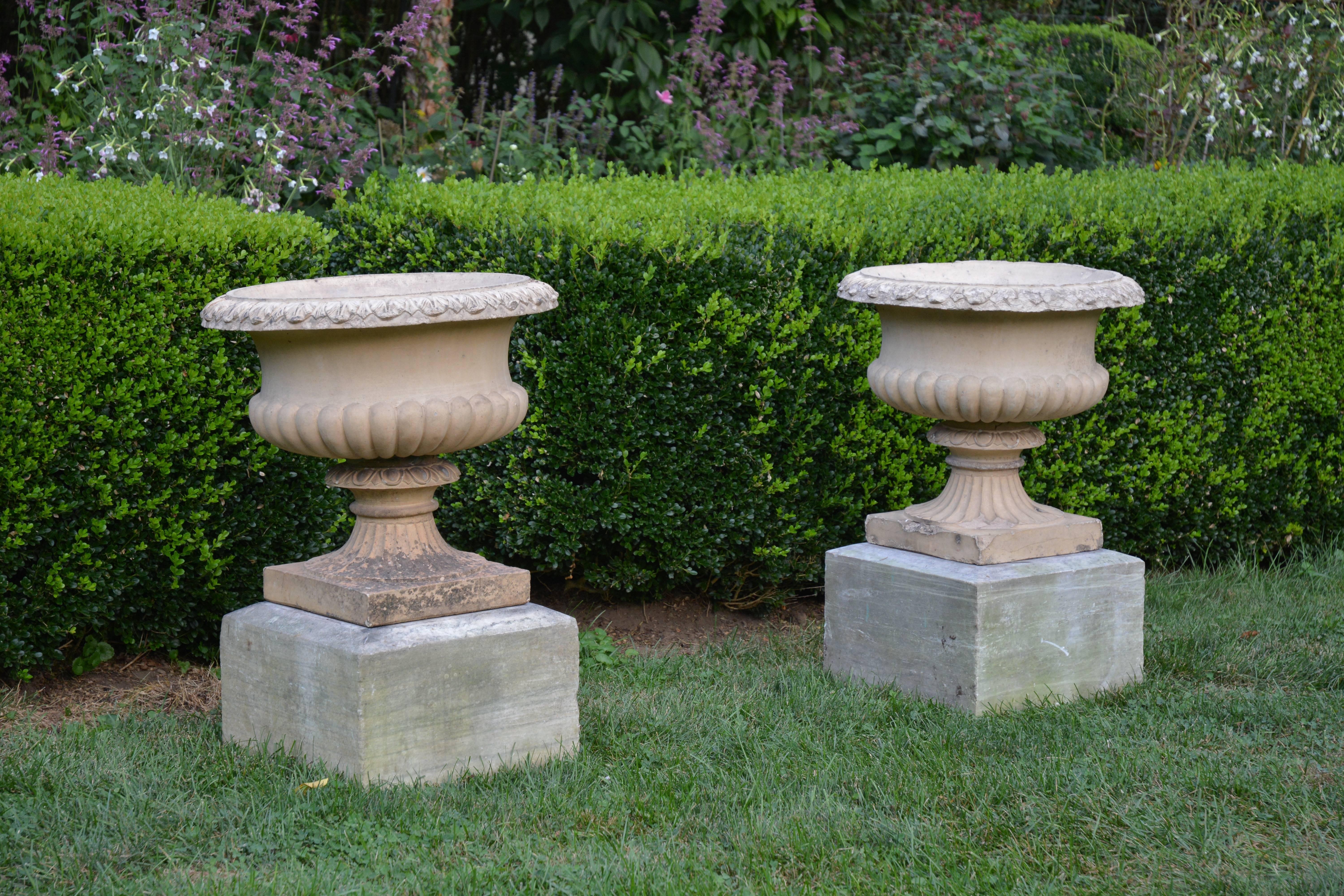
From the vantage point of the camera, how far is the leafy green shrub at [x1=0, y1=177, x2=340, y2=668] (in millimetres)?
4164

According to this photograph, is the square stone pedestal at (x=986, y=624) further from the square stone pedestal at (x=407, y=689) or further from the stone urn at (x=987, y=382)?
the square stone pedestal at (x=407, y=689)

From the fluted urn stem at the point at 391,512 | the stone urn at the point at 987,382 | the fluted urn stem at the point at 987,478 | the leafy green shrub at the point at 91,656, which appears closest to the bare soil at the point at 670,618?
the stone urn at the point at 987,382

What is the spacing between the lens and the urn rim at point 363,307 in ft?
11.3

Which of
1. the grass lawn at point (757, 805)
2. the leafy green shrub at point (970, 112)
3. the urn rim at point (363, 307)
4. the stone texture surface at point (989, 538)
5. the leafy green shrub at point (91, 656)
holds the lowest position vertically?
the leafy green shrub at point (91, 656)

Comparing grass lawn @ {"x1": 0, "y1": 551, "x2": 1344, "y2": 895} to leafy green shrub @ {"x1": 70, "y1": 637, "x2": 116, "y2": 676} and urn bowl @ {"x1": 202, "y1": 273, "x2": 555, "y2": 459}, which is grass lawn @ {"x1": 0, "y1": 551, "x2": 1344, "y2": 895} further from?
urn bowl @ {"x1": 202, "y1": 273, "x2": 555, "y2": 459}

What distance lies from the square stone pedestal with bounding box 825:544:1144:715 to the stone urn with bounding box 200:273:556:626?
4.08ft

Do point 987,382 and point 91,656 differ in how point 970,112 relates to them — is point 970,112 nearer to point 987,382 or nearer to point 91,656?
point 987,382

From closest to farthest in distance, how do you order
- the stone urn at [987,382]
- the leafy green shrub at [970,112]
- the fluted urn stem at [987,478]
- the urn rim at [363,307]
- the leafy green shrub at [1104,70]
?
the urn rim at [363,307] → the stone urn at [987,382] → the fluted urn stem at [987,478] → the leafy green shrub at [970,112] → the leafy green shrub at [1104,70]

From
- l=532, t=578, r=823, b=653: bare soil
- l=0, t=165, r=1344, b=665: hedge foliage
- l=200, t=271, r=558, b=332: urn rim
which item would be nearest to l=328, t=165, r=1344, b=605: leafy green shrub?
l=0, t=165, r=1344, b=665: hedge foliage

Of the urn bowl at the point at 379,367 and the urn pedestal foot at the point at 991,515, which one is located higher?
the urn bowl at the point at 379,367

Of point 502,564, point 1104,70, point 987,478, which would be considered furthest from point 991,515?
point 1104,70

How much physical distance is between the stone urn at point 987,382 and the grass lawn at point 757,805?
55 cm

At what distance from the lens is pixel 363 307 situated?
3.44 meters

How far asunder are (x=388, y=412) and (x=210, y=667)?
1.75m
